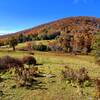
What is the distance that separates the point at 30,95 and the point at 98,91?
4.77 meters

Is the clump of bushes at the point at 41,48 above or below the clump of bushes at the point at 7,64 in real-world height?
above

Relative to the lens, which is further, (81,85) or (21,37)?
(21,37)

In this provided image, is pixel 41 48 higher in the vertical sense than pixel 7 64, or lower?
higher

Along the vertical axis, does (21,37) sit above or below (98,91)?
above

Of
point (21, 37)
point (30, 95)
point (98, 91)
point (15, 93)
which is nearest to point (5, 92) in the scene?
point (15, 93)

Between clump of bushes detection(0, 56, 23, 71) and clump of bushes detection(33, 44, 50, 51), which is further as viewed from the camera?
clump of bushes detection(33, 44, 50, 51)

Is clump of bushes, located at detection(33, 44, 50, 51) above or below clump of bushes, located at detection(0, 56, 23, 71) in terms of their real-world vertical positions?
above

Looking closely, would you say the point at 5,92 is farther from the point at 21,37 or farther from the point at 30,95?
the point at 21,37

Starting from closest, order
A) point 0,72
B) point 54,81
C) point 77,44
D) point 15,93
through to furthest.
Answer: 1. point 15,93
2. point 54,81
3. point 0,72
4. point 77,44

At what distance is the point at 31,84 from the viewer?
61.8 feet

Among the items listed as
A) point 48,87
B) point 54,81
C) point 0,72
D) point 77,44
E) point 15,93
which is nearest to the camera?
point 15,93

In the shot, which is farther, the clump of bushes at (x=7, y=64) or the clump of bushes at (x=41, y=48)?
the clump of bushes at (x=41, y=48)

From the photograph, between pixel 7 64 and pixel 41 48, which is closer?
pixel 7 64

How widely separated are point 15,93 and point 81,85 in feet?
18.5
